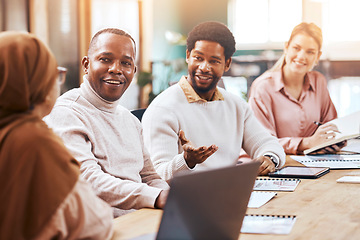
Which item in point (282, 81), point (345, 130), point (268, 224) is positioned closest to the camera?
point (268, 224)

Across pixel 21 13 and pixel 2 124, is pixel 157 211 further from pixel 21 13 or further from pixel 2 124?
pixel 21 13

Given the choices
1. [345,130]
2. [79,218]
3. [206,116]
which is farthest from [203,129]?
[79,218]

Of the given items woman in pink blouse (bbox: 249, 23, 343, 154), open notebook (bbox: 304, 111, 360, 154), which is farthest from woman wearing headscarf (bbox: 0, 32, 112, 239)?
woman in pink blouse (bbox: 249, 23, 343, 154)

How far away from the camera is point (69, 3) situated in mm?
5953

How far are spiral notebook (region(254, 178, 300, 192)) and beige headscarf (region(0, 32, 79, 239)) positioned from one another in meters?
0.97

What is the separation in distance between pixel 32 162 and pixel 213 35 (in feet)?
4.87

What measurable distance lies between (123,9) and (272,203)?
586cm

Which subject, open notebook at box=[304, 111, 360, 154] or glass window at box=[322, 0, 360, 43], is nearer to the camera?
open notebook at box=[304, 111, 360, 154]

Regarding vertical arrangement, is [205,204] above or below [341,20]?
below

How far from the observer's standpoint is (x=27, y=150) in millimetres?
860

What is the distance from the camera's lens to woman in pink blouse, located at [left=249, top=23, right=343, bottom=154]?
2.83 meters

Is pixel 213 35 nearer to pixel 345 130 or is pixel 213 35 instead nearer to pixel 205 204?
pixel 345 130

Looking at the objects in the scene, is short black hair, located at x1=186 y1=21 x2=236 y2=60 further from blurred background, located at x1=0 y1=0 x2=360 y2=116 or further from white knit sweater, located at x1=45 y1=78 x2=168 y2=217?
blurred background, located at x1=0 y1=0 x2=360 y2=116

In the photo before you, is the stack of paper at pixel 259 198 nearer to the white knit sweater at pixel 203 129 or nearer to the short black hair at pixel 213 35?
the white knit sweater at pixel 203 129
